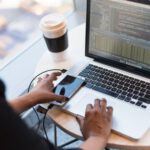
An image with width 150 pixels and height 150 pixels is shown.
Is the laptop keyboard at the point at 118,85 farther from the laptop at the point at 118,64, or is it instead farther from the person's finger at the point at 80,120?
the person's finger at the point at 80,120

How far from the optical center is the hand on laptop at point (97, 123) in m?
0.88

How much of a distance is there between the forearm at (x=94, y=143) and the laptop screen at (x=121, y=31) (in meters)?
0.32

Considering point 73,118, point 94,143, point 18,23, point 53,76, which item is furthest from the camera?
point 18,23

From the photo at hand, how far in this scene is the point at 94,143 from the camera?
34.4 inches

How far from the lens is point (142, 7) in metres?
1.00

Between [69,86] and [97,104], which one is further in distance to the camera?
[69,86]

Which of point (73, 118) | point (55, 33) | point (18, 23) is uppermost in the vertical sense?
point (55, 33)

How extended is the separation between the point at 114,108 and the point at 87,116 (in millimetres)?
94

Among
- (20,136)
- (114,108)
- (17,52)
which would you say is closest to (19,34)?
(17,52)

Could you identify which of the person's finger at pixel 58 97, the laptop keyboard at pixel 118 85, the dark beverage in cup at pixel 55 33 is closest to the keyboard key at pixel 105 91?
the laptop keyboard at pixel 118 85

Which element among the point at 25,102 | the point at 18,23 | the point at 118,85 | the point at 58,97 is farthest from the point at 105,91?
the point at 18,23

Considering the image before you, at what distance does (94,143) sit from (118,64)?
1.14 feet

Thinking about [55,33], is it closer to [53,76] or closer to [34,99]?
[53,76]

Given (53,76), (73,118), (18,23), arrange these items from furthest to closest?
(18,23) < (53,76) < (73,118)
